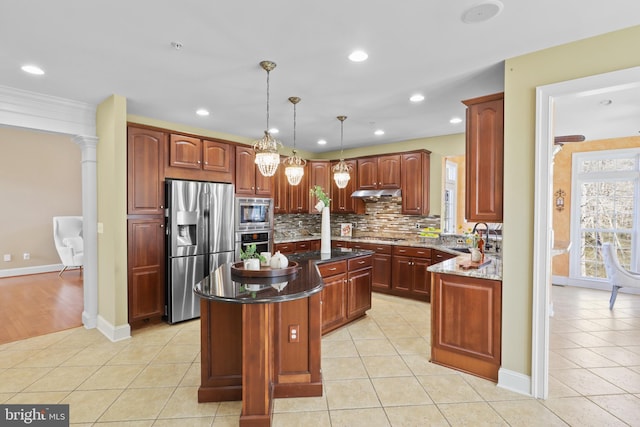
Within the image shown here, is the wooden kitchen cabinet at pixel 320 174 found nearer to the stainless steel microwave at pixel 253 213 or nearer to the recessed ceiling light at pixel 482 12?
the stainless steel microwave at pixel 253 213

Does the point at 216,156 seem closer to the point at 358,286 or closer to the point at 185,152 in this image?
the point at 185,152

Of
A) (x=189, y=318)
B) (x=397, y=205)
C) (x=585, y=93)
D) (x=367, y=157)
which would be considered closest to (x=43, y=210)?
(x=189, y=318)

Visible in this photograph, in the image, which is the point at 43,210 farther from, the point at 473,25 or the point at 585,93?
the point at 585,93

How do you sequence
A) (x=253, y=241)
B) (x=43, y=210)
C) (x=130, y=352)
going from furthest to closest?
(x=43, y=210) < (x=253, y=241) < (x=130, y=352)

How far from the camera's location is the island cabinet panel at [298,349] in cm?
240

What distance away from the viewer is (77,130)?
11.8ft

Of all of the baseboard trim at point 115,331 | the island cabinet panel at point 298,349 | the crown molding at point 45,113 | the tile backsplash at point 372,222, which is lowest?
the baseboard trim at point 115,331

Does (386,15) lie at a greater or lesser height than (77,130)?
greater

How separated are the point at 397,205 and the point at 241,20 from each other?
439 centimetres

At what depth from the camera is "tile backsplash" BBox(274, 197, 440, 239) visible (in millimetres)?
5688

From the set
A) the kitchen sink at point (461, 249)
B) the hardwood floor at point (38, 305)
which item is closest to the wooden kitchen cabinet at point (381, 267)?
the kitchen sink at point (461, 249)

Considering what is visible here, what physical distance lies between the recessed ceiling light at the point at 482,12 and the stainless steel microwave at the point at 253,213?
3.49 meters

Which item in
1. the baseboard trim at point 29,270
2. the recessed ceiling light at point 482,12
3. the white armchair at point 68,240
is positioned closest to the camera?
the recessed ceiling light at point 482,12

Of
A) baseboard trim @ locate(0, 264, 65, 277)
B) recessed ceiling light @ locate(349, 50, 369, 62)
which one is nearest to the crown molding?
recessed ceiling light @ locate(349, 50, 369, 62)
